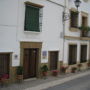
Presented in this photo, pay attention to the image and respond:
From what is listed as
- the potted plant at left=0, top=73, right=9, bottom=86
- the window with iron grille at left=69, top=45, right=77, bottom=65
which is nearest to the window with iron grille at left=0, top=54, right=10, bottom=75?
the potted plant at left=0, top=73, right=9, bottom=86

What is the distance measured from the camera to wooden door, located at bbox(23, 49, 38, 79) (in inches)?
579

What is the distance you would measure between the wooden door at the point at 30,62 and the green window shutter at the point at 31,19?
1.40 metres

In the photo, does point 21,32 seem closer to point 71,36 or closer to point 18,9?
point 18,9

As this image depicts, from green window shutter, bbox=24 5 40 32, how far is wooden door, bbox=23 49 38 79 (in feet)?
4.58

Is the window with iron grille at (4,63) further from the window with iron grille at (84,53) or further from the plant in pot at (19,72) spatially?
the window with iron grille at (84,53)

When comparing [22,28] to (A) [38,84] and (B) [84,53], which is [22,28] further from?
(B) [84,53]

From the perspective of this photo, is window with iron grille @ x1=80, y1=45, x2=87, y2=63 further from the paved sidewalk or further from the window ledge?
the paved sidewalk

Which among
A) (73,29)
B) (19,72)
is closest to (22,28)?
(19,72)

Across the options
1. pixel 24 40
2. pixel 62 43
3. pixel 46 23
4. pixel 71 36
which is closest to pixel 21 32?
pixel 24 40

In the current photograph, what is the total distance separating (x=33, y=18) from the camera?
1489 cm

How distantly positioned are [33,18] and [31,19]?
0.76 ft

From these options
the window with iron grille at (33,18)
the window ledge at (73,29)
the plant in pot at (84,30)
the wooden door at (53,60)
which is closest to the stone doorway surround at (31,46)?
the window with iron grille at (33,18)

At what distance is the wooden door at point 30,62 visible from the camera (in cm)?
1471

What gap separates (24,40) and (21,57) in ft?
3.26
